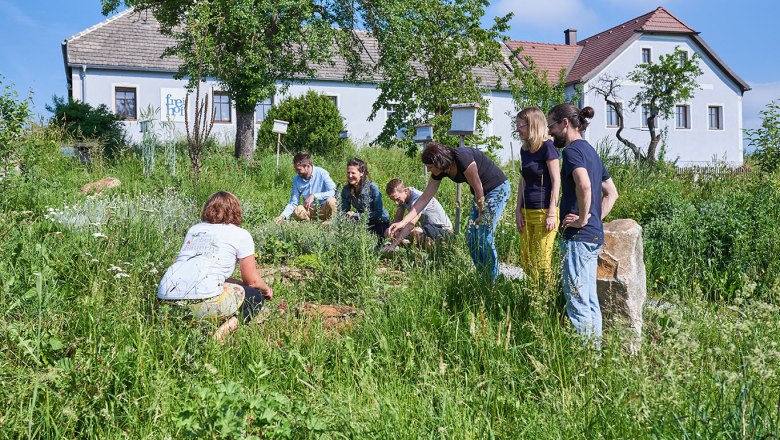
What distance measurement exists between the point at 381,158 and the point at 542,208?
44.6 ft

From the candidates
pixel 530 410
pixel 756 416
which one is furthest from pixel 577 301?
pixel 756 416

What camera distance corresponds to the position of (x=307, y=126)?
69.9 feet

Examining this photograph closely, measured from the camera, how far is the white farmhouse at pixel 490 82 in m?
24.7

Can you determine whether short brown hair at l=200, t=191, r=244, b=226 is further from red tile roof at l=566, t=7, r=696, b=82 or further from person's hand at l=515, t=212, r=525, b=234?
red tile roof at l=566, t=7, r=696, b=82

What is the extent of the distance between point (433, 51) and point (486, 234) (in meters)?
11.1

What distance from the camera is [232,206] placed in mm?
4238

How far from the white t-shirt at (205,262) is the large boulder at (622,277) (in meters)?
2.21

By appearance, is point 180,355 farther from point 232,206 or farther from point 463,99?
point 463,99

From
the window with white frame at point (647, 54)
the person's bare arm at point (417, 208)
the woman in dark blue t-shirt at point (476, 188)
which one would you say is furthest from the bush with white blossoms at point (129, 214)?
the window with white frame at point (647, 54)

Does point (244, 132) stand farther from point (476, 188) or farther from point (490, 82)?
point (490, 82)

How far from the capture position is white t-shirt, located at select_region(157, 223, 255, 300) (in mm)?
3922

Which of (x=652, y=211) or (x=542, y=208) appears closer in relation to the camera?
(x=542, y=208)

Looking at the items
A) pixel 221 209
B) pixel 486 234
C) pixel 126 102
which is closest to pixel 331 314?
pixel 221 209

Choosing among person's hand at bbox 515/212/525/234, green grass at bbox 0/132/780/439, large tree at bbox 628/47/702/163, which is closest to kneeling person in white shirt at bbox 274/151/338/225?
green grass at bbox 0/132/780/439
